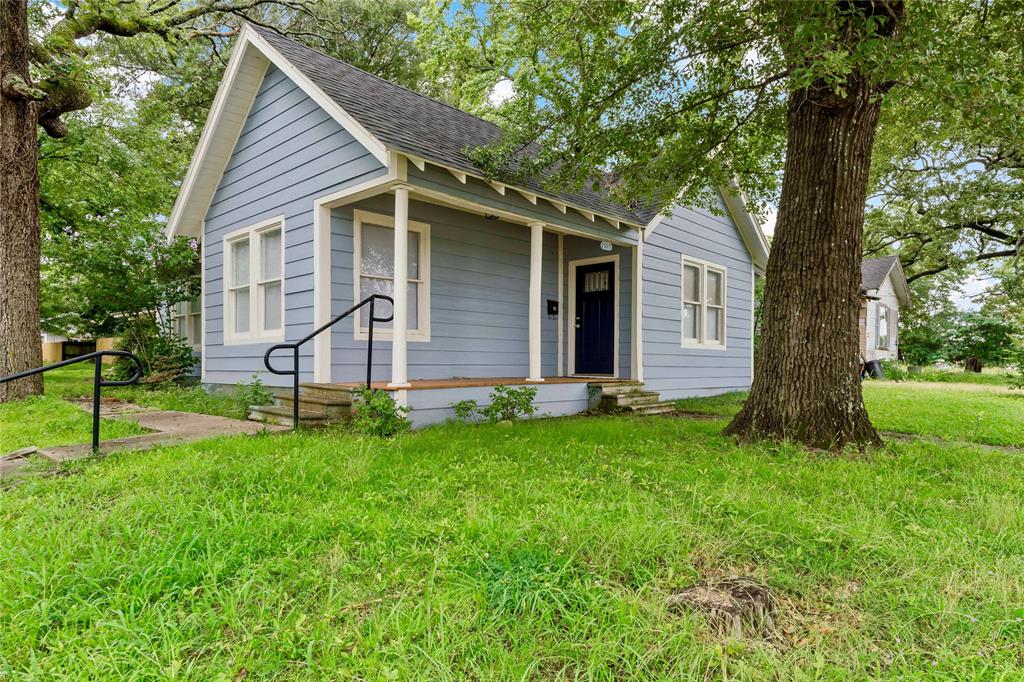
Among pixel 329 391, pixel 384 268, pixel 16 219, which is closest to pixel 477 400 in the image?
pixel 329 391

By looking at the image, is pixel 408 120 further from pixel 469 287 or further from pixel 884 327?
→ pixel 884 327

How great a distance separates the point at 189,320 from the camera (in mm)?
11156

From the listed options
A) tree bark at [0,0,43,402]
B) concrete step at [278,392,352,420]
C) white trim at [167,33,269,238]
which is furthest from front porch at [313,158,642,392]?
tree bark at [0,0,43,402]

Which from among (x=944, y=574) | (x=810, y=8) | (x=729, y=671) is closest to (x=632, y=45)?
(x=810, y=8)

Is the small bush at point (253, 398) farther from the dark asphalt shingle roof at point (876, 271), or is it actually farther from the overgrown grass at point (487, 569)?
the dark asphalt shingle roof at point (876, 271)

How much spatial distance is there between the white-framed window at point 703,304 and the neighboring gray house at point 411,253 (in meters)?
0.04

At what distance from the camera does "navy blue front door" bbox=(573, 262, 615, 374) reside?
9.02 meters

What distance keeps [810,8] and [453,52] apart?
7906 millimetres

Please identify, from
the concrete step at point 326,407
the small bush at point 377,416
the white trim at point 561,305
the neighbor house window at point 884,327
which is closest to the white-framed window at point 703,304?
the white trim at point 561,305

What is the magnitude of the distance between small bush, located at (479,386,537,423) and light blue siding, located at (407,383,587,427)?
0.14 metres

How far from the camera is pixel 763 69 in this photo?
5.98 metres

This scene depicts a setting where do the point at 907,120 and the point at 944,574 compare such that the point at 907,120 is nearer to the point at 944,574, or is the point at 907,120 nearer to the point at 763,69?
the point at 763,69

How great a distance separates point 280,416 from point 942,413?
881 cm

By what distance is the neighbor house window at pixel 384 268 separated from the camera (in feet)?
21.9
